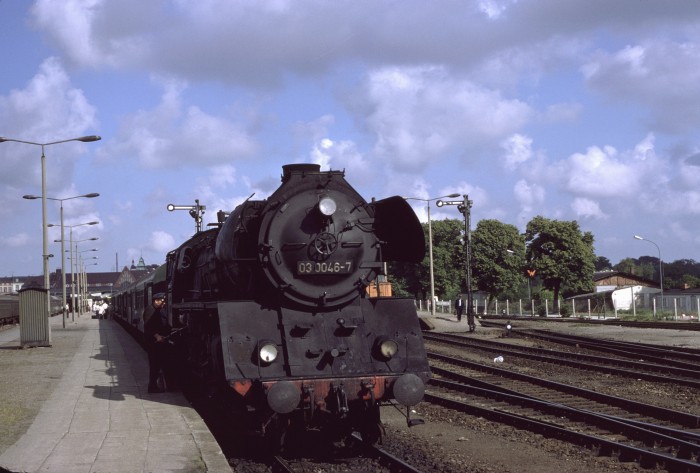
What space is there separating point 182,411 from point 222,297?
180 centimetres

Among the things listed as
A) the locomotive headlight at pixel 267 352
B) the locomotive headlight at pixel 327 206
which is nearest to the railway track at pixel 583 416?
the locomotive headlight at pixel 267 352

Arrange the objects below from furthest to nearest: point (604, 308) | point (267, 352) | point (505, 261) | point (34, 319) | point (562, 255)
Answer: point (505, 261), point (562, 255), point (604, 308), point (34, 319), point (267, 352)

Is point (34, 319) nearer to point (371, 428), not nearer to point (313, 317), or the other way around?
point (313, 317)

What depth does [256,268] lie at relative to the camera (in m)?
9.63

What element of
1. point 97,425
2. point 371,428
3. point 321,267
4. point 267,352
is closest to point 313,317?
point 321,267

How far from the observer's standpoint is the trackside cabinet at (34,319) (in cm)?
2561

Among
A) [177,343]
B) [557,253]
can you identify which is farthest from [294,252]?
[557,253]

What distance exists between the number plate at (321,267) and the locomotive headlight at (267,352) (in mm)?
992

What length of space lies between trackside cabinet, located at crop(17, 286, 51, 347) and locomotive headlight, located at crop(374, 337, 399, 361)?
19041mm

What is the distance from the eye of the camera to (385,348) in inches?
372

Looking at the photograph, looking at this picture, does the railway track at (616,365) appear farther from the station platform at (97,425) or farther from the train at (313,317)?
the station platform at (97,425)

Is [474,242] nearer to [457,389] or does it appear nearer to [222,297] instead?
[457,389]

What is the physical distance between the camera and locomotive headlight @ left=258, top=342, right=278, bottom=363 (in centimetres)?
899

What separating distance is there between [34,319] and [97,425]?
56.1 feet
